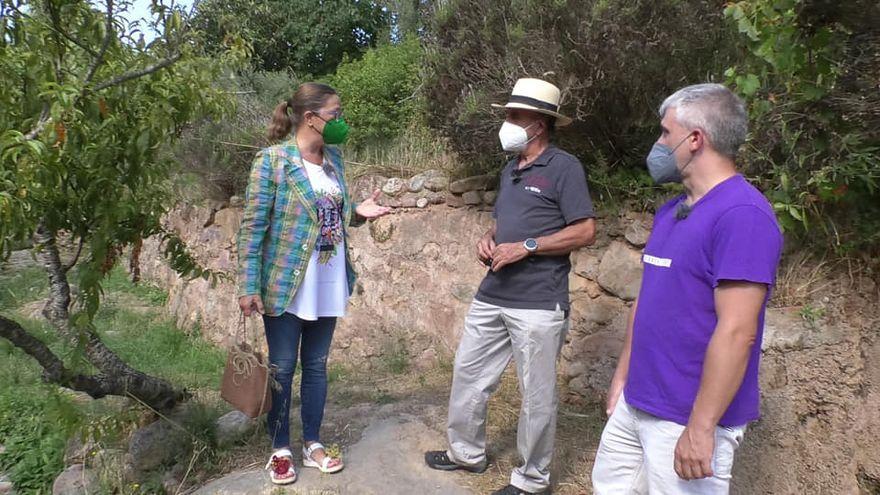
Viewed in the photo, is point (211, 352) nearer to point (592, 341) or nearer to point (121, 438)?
point (121, 438)

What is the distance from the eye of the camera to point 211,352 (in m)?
6.56

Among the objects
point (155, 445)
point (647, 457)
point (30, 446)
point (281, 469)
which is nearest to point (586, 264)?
point (281, 469)

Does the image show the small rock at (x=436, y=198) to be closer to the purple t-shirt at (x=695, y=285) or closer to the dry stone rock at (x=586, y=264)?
the dry stone rock at (x=586, y=264)

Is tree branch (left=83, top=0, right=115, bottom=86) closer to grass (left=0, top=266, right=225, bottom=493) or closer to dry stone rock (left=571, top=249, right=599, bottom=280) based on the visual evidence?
grass (left=0, top=266, right=225, bottom=493)

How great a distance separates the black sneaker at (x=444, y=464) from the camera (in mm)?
3322

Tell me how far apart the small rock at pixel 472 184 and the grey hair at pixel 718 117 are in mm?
3197

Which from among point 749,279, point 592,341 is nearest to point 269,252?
point 749,279

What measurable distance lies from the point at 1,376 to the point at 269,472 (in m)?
3.65

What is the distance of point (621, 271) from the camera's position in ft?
14.0

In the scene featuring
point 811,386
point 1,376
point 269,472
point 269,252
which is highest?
point 269,252

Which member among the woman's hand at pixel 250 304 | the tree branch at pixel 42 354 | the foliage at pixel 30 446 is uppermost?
the woman's hand at pixel 250 304

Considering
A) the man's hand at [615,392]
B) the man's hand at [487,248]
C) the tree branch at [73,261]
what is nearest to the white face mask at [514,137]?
the man's hand at [487,248]

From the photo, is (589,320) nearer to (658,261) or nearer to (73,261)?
(658,261)

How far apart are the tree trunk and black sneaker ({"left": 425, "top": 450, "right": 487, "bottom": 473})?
5.00 feet
